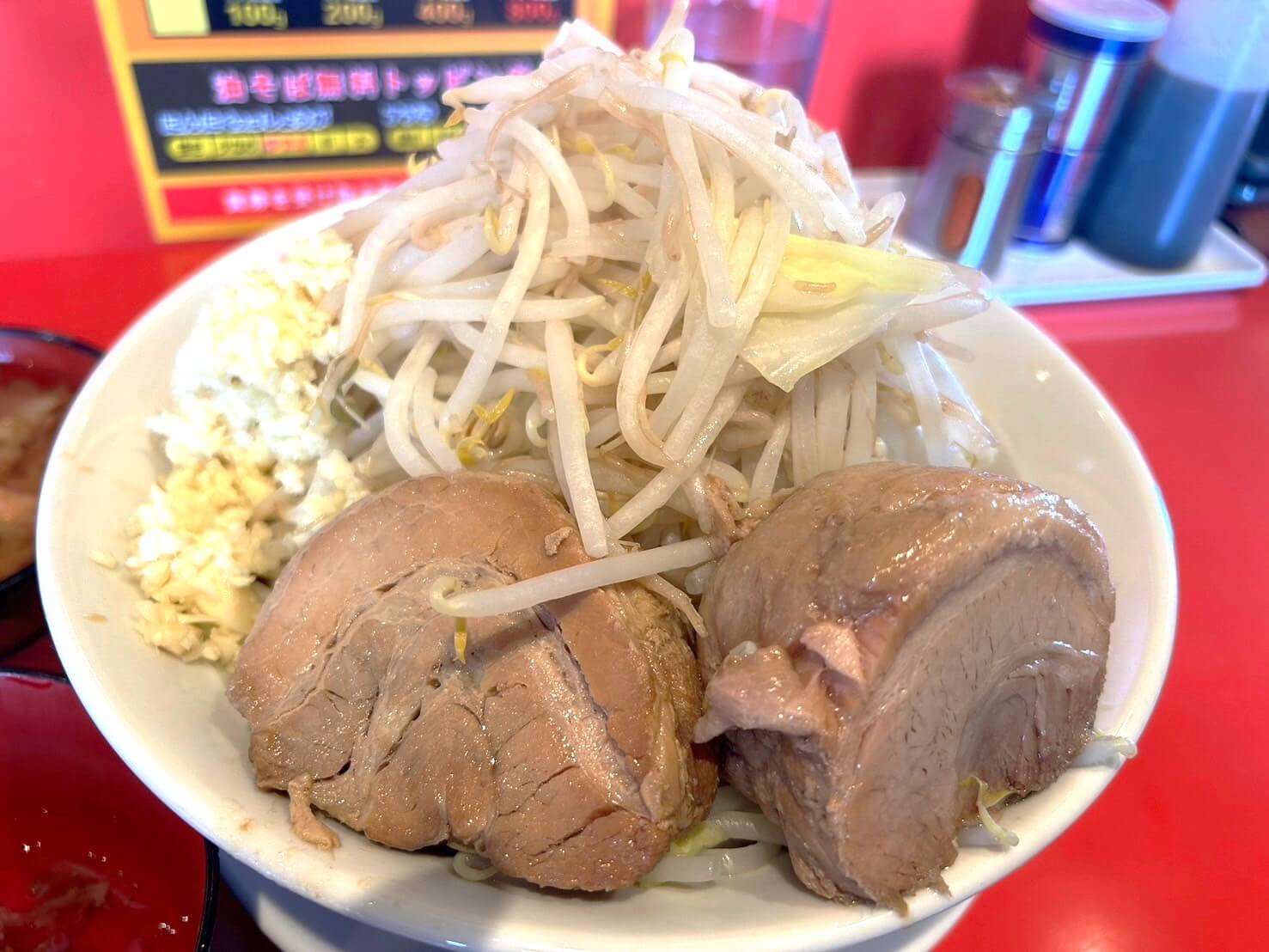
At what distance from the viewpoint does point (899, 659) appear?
1108 mm

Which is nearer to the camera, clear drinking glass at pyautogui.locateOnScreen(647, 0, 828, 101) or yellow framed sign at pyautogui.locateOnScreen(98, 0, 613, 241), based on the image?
yellow framed sign at pyautogui.locateOnScreen(98, 0, 613, 241)

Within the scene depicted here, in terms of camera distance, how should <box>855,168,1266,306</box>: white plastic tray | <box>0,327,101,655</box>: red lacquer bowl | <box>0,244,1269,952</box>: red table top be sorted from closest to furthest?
<box>0,244,1269,952</box>: red table top < <box>0,327,101,655</box>: red lacquer bowl < <box>855,168,1266,306</box>: white plastic tray

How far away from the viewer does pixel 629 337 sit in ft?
4.89

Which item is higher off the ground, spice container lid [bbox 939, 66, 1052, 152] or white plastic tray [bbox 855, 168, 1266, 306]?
spice container lid [bbox 939, 66, 1052, 152]

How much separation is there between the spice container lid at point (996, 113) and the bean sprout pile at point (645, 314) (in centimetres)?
145

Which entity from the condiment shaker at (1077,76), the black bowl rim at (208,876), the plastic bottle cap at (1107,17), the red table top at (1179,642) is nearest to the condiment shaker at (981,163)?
the condiment shaker at (1077,76)

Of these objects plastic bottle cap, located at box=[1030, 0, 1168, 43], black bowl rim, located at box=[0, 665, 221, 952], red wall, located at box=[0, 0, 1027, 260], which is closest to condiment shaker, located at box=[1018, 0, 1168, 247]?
plastic bottle cap, located at box=[1030, 0, 1168, 43]

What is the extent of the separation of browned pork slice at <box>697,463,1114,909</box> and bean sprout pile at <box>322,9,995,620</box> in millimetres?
228

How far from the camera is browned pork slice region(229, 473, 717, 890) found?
3.94 feet

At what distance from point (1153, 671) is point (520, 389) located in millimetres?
1161

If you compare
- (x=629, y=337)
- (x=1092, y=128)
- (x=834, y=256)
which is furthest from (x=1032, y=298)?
(x=629, y=337)

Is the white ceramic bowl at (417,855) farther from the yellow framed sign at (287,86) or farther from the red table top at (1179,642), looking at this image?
the yellow framed sign at (287,86)

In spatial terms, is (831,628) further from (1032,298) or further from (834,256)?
(1032,298)

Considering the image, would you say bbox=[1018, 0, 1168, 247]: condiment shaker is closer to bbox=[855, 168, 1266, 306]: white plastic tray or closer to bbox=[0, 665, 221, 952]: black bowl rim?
bbox=[855, 168, 1266, 306]: white plastic tray
